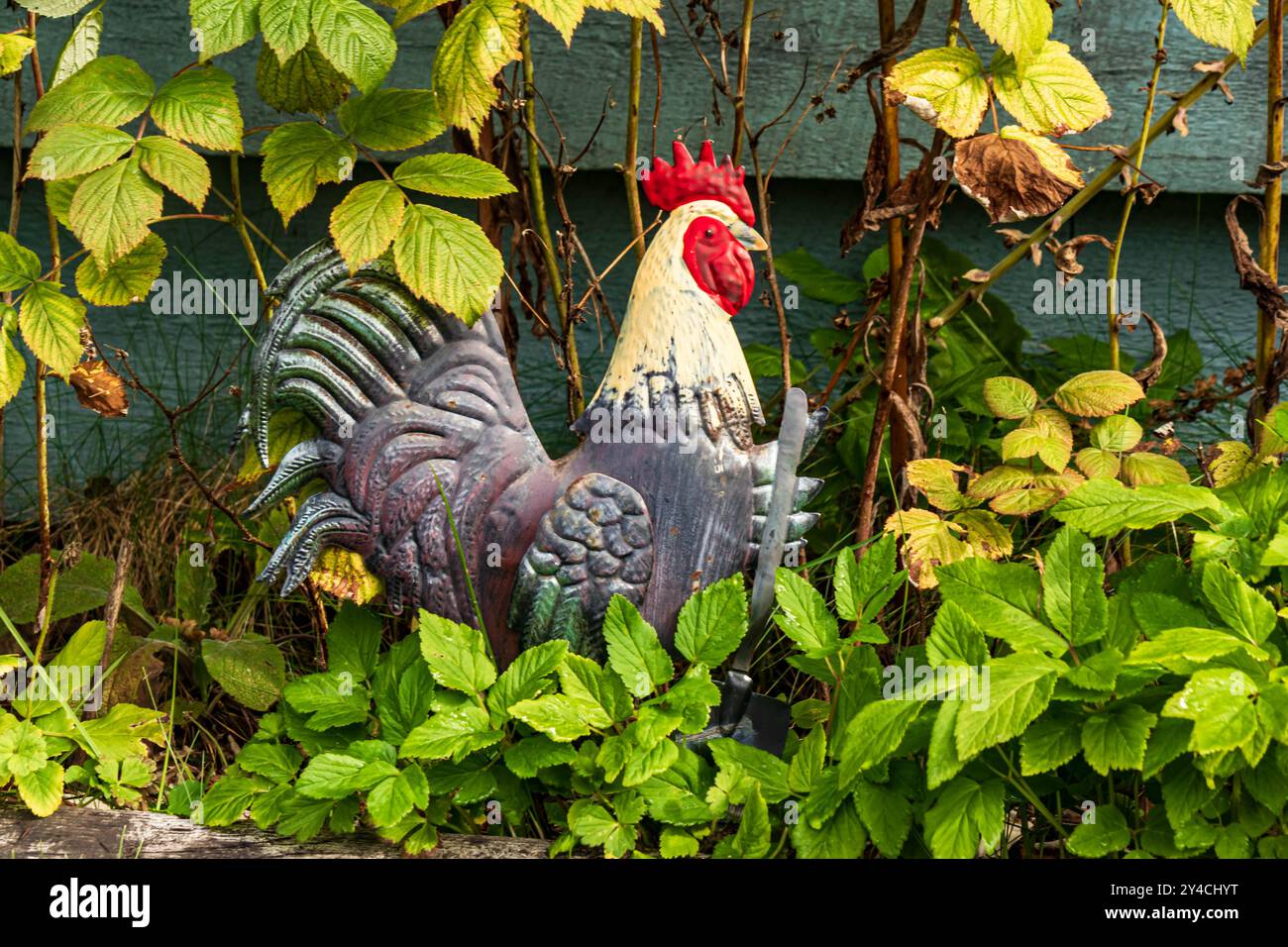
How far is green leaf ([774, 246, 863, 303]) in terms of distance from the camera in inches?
140

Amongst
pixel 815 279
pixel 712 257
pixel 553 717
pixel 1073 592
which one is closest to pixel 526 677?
pixel 553 717

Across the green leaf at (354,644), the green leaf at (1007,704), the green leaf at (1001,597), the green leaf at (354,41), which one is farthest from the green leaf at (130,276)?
the green leaf at (1007,704)

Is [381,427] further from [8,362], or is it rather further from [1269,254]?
[1269,254]

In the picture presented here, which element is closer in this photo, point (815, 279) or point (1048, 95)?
point (1048, 95)

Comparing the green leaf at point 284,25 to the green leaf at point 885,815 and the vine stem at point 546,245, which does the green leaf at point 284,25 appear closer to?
the vine stem at point 546,245

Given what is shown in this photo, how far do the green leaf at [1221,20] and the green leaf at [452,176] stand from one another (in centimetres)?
125

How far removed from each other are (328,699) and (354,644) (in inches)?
5.4

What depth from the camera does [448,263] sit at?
213 cm

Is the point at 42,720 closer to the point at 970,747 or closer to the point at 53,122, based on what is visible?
the point at 53,122

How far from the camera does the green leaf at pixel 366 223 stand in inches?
Answer: 82.7

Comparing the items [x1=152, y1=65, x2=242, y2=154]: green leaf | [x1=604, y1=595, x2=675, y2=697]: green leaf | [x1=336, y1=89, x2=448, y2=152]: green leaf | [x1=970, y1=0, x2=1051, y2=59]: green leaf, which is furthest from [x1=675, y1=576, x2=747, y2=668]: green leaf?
[x1=152, y1=65, x2=242, y2=154]: green leaf

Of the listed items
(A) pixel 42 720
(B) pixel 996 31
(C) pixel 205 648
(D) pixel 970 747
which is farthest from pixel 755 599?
(A) pixel 42 720

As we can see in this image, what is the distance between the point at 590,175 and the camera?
3.78 meters

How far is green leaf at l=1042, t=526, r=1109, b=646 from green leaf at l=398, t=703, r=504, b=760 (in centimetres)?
96
